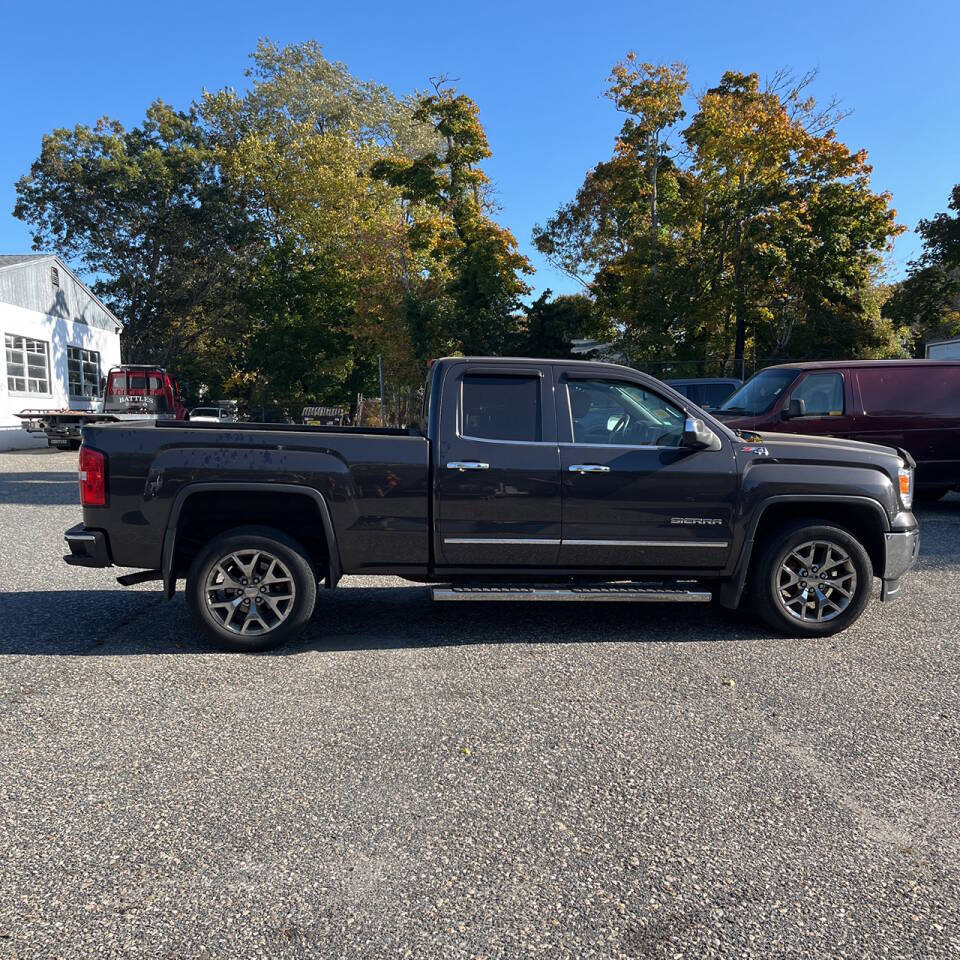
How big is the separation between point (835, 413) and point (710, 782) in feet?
27.4

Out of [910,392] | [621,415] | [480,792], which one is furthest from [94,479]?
[910,392]

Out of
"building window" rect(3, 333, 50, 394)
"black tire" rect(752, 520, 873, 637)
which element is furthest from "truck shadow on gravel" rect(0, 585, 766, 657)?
"building window" rect(3, 333, 50, 394)

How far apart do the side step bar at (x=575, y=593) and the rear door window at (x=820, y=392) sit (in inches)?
241

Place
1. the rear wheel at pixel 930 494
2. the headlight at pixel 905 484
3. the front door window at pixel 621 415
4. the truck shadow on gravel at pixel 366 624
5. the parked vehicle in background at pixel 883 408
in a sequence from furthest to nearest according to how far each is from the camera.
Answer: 1. the rear wheel at pixel 930 494
2. the parked vehicle in background at pixel 883 408
3. the headlight at pixel 905 484
4. the front door window at pixel 621 415
5. the truck shadow on gravel at pixel 366 624

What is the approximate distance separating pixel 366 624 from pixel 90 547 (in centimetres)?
196

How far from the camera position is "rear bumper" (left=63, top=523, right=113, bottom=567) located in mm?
5273

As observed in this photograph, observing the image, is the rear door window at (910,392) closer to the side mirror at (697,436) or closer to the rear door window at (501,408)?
the side mirror at (697,436)

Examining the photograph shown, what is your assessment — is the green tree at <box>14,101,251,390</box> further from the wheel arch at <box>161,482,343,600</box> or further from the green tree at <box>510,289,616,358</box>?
the wheel arch at <box>161,482,343,600</box>

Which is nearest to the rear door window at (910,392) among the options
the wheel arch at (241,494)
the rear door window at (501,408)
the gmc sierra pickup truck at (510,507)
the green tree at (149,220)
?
the gmc sierra pickup truck at (510,507)

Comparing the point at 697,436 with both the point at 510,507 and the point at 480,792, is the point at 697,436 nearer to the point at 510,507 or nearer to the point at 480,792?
the point at 510,507

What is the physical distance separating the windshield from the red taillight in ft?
27.1

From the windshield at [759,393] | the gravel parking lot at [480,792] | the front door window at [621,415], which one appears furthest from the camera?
the windshield at [759,393]

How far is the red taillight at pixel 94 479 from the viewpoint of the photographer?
523 cm

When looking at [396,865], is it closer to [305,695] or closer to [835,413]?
[305,695]
